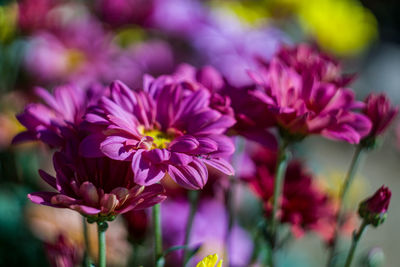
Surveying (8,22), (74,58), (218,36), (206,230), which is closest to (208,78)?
(206,230)

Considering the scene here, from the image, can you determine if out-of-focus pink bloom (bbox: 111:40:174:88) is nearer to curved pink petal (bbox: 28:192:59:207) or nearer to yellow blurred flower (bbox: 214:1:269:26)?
yellow blurred flower (bbox: 214:1:269:26)

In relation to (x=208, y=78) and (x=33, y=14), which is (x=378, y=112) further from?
(x=33, y=14)

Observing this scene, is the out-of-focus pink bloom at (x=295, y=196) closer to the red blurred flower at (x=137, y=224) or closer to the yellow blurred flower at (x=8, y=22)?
the red blurred flower at (x=137, y=224)

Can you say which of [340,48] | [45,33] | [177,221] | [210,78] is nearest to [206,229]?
[177,221]

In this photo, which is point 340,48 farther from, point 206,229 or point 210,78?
point 210,78

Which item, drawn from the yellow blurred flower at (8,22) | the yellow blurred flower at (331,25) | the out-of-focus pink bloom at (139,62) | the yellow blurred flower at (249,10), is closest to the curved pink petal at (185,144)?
the yellow blurred flower at (8,22)

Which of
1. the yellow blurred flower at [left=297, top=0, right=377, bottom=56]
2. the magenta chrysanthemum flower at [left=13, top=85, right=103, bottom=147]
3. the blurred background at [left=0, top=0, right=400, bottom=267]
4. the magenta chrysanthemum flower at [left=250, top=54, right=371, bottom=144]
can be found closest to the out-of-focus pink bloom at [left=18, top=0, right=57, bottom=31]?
the blurred background at [left=0, top=0, right=400, bottom=267]
